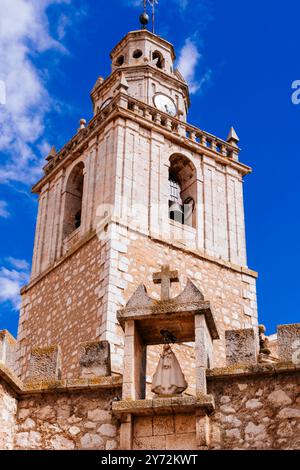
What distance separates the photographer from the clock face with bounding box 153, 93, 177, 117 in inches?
957

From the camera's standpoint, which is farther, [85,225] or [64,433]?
[85,225]

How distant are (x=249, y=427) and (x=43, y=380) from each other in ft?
8.30

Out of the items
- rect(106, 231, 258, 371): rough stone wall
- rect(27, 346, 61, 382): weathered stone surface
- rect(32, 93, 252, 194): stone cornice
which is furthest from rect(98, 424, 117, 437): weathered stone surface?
rect(32, 93, 252, 194): stone cornice

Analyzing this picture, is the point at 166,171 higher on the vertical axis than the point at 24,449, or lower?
higher

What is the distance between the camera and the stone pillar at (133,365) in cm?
972

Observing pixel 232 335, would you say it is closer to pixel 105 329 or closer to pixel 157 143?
pixel 105 329

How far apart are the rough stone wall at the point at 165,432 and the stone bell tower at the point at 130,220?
7.10 m

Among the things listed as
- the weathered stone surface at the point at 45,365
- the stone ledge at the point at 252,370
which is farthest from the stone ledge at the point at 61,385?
the stone ledge at the point at 252,370

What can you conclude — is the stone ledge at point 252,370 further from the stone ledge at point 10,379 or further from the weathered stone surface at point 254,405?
the stone ledge at point 10,379

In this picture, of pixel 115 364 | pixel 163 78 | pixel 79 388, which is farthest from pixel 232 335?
pixel 163 78

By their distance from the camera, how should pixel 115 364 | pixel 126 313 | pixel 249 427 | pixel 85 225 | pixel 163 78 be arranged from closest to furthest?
pixel 249 427, pixel 126 313, pixel 115 364, pixel 85 225, pixel 163 78

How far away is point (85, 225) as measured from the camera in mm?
20891

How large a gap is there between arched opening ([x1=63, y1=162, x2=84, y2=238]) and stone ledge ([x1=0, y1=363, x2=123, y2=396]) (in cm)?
1223

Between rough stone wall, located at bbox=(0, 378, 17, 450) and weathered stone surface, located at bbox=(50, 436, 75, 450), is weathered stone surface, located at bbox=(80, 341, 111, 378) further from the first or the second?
rough stone wall, located at bbox=(0, 378, 17, 450)
